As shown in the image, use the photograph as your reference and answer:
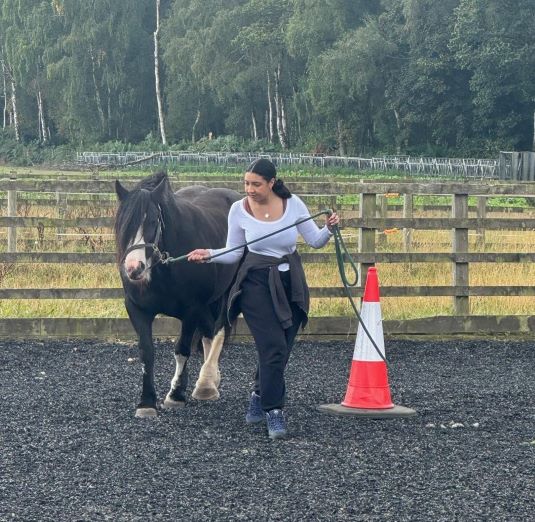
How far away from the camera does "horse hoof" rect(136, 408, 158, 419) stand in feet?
24.3

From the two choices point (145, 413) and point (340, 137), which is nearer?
point (145, 413)

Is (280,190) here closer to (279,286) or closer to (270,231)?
(270,231)

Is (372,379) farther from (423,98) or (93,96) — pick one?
(93,96)

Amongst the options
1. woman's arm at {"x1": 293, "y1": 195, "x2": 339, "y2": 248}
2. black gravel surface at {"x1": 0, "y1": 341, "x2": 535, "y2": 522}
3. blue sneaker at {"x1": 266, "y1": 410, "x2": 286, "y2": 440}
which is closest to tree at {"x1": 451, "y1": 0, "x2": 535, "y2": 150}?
black gravel surface at {"x1": 0, "y1": 341, "x2": 535, "y2": 522}

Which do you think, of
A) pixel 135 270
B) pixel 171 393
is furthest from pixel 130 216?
pixel 171 393

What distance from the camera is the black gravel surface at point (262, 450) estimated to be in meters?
5.19

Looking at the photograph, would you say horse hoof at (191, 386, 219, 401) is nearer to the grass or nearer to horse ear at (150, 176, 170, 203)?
horse ear at (150, 176, 170, 203)

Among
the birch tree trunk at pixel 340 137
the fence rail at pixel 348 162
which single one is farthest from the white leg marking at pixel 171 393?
the birch tree trunk at pixel 340 137

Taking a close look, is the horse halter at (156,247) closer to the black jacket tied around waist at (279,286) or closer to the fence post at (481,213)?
the black jacket tied around waist at (279,286)

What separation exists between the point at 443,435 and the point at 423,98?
6061 centimetres

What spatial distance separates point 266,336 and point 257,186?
0.85m

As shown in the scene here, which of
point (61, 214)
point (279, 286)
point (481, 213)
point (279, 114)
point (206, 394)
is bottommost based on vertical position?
point (279, 114)

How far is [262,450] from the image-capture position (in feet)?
21.1

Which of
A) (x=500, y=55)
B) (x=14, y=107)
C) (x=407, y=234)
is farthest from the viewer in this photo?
(x=14, y=107)
